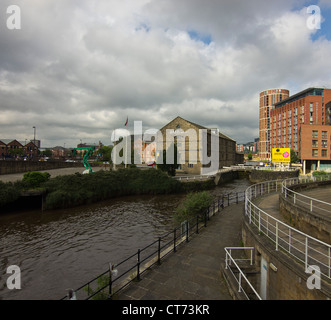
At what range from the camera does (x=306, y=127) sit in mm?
50125

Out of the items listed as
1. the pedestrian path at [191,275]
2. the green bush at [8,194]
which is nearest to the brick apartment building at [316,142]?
the pedestrian path at [191,275]

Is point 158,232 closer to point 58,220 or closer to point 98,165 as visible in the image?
point 58,220

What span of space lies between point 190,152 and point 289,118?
59.9 meters

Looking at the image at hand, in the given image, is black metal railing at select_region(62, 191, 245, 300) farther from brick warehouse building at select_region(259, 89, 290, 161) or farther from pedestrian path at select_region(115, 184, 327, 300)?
brick warehouse building at select_region(259, 89, 290, 161)

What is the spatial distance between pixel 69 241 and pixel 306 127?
187 feet

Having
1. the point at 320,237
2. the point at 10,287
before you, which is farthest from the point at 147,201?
the point at 320,237

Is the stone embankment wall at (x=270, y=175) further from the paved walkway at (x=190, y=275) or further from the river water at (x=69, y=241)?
the paved walkway at (x=190, y=275)

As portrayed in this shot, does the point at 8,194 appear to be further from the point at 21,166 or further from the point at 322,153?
the point at 322,153

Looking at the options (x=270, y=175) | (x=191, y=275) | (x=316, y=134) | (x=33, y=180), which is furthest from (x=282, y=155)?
(x=33, y=180)

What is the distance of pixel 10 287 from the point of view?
8.87 metres

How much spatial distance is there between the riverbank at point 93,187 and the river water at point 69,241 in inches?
60.6

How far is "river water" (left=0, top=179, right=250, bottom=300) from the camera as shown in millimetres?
9242

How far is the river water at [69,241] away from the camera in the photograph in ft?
30.3

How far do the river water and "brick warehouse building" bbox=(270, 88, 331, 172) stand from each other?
45.9 m
